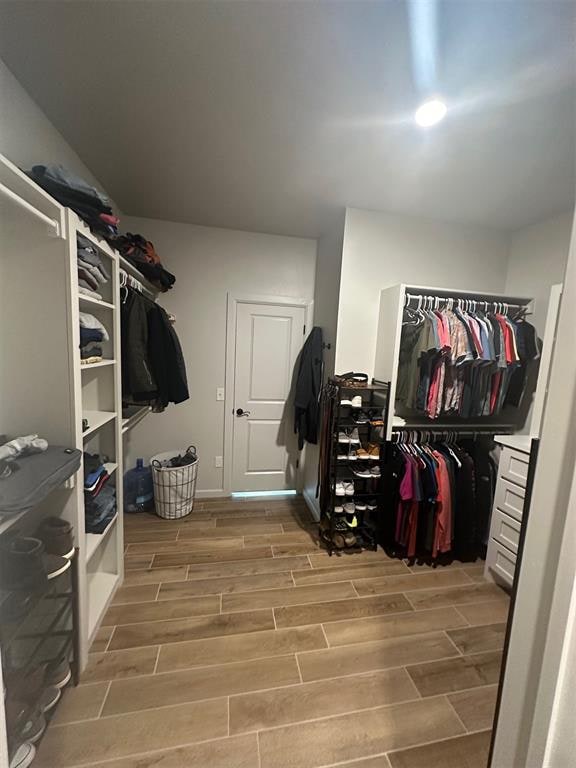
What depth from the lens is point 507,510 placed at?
2021 mm

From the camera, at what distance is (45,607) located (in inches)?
48.6

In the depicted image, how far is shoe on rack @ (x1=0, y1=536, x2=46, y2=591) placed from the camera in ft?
3.51

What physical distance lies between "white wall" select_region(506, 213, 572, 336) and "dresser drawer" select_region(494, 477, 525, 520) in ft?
3.99

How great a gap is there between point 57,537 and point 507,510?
8.36 feet

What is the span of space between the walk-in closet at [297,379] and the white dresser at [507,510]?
22mm

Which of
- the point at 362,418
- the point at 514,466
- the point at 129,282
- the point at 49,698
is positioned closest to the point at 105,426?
the point at 129,282

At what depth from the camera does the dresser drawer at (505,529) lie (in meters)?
1.95

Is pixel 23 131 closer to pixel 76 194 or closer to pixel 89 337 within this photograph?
pixel 76 194

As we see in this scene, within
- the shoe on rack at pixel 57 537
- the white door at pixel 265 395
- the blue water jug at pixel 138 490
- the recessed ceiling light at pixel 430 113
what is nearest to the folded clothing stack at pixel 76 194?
the shoe on rack at pixel 57 537

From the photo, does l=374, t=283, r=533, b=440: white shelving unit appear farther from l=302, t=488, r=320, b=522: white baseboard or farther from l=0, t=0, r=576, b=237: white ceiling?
l=302, t=488, r=320, b=522: white baseboard

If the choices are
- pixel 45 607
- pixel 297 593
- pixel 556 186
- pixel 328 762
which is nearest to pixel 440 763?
pixel 328 762

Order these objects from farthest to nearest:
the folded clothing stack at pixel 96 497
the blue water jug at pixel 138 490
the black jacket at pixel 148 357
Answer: the blue water jug at pixel 138 490 → the black jacket at pixel 148 357 → the folded clothing stack at pixel 96 497

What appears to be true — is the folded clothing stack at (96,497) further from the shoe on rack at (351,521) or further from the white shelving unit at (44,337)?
the shoe on rack at (351,521)

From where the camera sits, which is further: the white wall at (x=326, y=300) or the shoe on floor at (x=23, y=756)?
the white wall at (x=326, y=300)
